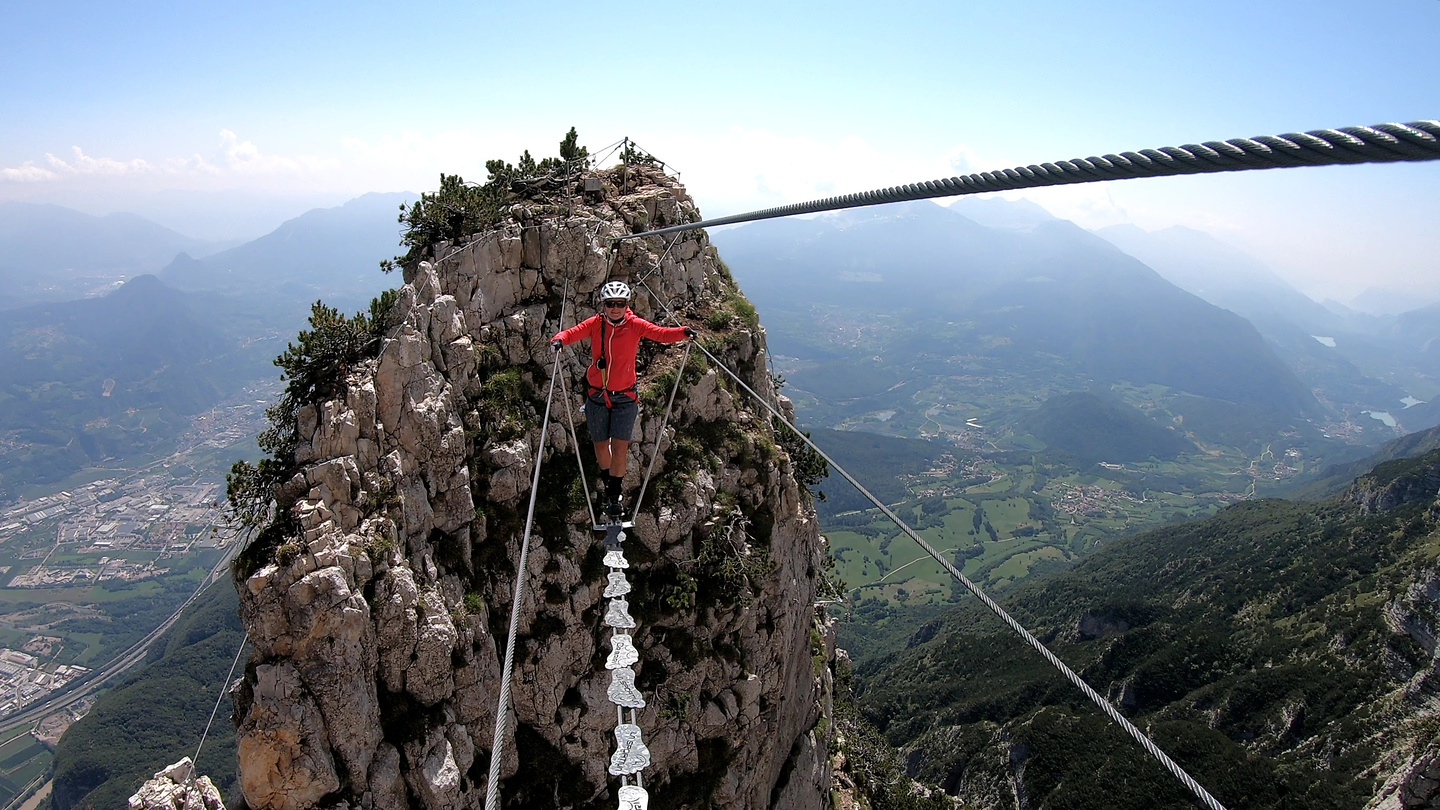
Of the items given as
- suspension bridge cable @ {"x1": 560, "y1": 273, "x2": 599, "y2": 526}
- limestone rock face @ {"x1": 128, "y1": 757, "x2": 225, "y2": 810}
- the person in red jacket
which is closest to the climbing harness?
suspension bridge cable @ {"x1": 560, "y1": 273, "x2": 599, "y2": 526}

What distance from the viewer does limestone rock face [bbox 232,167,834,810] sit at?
1212 centimetres

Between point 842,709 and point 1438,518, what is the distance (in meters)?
86.7

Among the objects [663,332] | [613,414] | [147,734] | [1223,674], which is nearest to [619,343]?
[663,332]

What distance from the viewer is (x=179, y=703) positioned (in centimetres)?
8906

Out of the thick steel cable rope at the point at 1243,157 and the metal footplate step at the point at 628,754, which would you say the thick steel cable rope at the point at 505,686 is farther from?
the thick steel cable rope at the point at 1243,157

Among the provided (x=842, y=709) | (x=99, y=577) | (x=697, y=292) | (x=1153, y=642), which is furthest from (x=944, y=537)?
(x=99, y=577)

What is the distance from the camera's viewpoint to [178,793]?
447 inches

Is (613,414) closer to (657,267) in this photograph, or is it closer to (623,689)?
(623,689)

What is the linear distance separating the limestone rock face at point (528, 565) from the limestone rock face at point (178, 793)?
38.5 inches

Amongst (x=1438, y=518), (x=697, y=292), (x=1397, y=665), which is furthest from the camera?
(x=1438, y=518)

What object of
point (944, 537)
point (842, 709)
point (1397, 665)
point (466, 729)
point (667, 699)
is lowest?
point (944, 537)

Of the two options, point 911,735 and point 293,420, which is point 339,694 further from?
point 911,735

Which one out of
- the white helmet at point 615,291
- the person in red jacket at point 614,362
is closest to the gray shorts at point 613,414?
the person in red jacket at point 614,362

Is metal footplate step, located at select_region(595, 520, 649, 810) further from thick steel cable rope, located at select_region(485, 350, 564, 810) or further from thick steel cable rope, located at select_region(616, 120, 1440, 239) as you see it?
thick steel cable rope, located at select_region(616, 120, 1440, 239)
